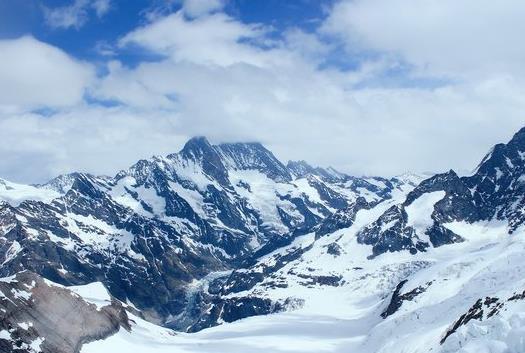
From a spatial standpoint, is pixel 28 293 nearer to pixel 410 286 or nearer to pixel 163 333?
pixel 163 333

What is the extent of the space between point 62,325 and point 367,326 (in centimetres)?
9478

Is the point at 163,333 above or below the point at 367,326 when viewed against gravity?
above

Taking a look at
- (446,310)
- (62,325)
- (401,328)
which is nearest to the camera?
(446,310)

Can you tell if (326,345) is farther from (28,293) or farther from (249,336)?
(28,293)

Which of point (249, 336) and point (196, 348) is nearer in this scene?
point (196, 348)

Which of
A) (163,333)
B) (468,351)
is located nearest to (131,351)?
(163,333)

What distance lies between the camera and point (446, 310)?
11375 cm

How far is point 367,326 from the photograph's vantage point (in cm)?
19738

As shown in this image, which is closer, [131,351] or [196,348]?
[131,351]

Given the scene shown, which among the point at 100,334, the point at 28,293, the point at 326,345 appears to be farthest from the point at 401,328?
the point at 28,293

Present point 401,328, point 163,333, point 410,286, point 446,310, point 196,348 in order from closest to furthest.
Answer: point 446,310
point 401,328
point 196,348
point 163,333
point 410,286

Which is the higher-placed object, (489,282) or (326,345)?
(489,282)

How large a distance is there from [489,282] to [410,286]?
75.4 meters

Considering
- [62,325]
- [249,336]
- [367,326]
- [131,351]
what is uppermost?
[62,325]
